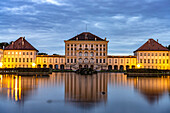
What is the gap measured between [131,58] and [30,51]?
136 ft

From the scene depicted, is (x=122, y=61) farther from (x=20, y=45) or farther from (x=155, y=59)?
(x=20, y=45)

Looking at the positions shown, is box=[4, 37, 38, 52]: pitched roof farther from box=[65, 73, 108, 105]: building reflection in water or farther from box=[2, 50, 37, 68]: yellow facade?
box=[65, 73, 108, 105]: building reflection in water

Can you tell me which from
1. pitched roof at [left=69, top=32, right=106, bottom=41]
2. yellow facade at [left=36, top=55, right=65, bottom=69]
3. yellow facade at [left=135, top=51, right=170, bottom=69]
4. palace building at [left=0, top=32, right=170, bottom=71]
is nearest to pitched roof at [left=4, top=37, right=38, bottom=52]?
palace building at [left=0, top=32, right=170, bottom=71]

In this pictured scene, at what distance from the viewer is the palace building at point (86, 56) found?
92.6 metres

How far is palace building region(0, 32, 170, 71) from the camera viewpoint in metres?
92.6

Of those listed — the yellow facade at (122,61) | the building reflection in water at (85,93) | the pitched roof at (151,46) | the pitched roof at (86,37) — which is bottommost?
the building reflection in water at (85,93)

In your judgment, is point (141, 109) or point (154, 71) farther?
point (154, 71)

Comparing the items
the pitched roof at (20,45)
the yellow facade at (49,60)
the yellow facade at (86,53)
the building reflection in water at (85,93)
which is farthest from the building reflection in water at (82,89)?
the yellow facade at (49,60)

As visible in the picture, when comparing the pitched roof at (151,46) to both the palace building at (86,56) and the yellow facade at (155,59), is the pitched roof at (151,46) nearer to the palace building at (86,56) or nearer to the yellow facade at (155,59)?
the palace building at (86,56)

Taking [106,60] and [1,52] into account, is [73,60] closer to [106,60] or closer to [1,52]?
[106,60]

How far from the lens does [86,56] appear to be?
3812 inches

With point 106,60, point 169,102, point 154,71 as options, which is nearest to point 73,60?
point 106,60

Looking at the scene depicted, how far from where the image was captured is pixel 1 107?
14891 millimetres

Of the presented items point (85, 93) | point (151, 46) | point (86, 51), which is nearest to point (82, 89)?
point (85, 93)
